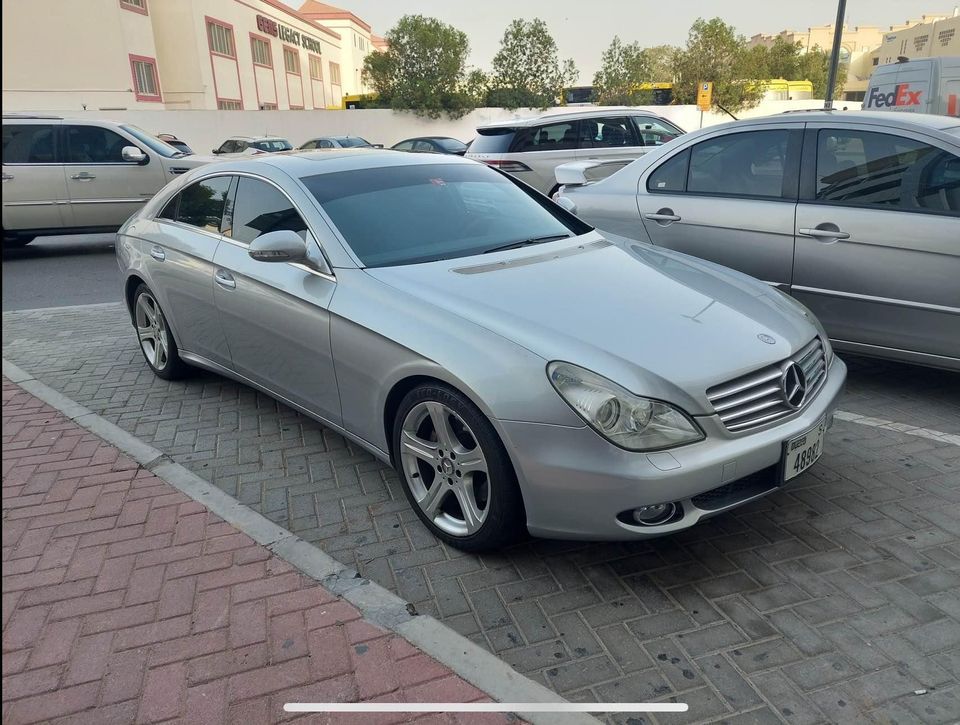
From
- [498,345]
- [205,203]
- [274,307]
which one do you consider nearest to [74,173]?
[205,203]

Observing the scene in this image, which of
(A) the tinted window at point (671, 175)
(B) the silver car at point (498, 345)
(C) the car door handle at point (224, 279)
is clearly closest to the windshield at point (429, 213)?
(B) the silver car at point (498, 345)

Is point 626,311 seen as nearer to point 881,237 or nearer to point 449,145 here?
point 881,237

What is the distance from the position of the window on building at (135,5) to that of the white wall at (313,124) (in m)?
4.23

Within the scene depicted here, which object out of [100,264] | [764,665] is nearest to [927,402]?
[764,665]

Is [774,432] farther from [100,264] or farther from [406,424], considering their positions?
[100,264]

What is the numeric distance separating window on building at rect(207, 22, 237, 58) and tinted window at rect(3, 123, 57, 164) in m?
30.9

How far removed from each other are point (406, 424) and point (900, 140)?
3359 mm

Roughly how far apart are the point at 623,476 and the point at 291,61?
Answer: 178ft

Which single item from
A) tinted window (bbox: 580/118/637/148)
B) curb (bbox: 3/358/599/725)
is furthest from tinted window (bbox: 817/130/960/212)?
tinted window (bbox: 580/118/637/148)

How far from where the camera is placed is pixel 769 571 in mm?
2873

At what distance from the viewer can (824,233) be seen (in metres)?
4.41

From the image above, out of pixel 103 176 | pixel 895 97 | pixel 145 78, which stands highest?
pixel 145 78

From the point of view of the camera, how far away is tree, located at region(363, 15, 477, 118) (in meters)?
39.1

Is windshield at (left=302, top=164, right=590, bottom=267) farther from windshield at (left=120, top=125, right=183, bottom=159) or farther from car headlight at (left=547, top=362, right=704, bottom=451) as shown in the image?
windshield at (left=120, top=125, right=183, bottom=159)
